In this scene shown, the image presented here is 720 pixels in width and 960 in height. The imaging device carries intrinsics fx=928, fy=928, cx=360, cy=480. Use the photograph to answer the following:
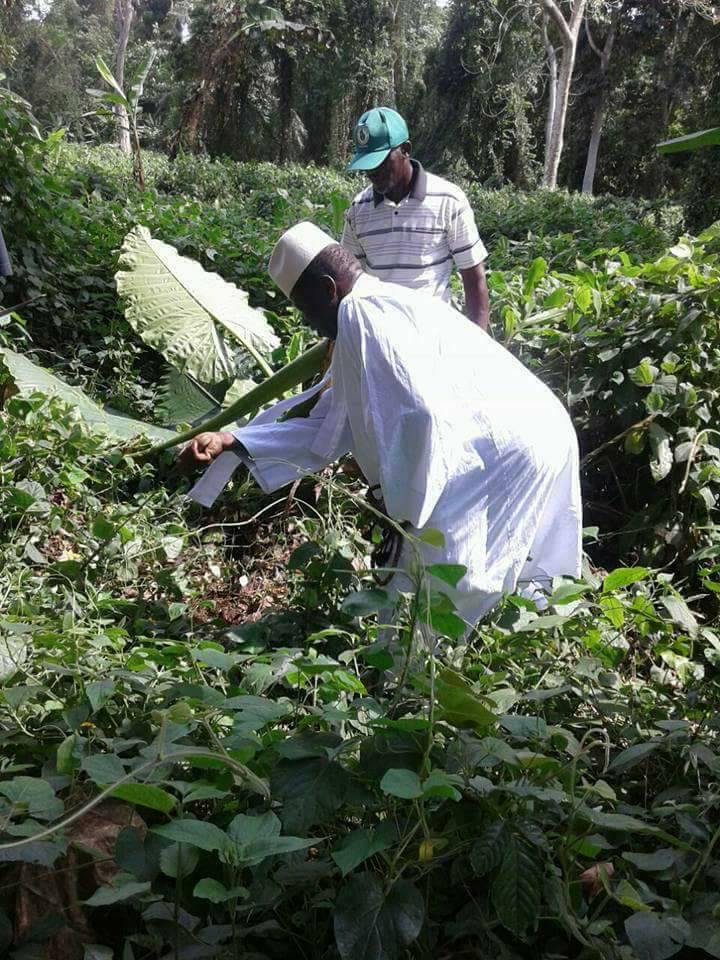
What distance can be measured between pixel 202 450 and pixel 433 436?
746 mm

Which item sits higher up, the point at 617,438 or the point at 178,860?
the point at 178,860

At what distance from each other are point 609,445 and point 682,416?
291 millimetres

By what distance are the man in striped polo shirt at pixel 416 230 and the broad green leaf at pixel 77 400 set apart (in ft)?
3.95

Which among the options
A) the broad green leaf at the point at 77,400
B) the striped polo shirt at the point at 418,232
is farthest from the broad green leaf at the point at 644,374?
the broad green leaf at the point at 77,400

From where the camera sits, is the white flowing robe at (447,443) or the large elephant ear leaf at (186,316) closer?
the white flowing robe at (447,443)

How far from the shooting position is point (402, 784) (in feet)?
4.19

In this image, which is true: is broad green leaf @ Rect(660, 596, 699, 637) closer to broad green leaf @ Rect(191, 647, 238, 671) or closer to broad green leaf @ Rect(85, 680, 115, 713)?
broad green leaf @ Rect(191, 647, 238, 671)

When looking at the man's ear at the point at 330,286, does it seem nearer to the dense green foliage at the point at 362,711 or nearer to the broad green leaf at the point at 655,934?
the dense green foliage at the point at 362,711

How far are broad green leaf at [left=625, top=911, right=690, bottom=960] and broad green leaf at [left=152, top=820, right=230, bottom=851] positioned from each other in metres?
0.55

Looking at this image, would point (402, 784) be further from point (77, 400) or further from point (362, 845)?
point (77, 400)

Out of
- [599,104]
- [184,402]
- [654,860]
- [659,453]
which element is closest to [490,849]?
[654,860]

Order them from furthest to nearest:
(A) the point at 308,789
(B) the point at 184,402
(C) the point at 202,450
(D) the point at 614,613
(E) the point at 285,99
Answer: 1. (E) the point at 285,99
2. (B) the point at 184,402
3. (C) the point at 202,450
4. (D) the point at 614,613
5. (A) the point at 308,789

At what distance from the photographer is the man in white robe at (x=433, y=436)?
2.38 metres

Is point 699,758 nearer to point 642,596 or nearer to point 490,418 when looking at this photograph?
point 642,596
